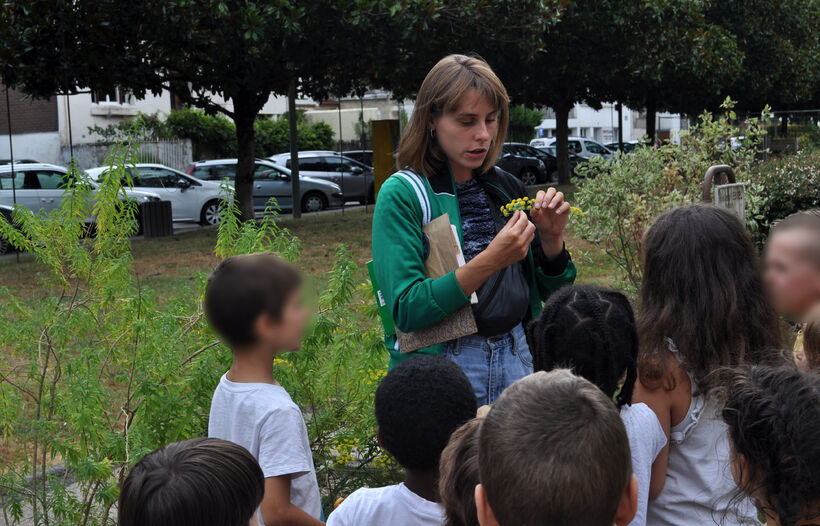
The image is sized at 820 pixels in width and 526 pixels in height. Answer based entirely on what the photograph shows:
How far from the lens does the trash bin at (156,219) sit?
1712 cm

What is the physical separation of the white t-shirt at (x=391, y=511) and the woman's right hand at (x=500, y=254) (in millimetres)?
660

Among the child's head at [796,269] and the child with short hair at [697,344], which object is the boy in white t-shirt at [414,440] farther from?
the child's head at [796,269]

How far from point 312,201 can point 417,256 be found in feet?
69.8

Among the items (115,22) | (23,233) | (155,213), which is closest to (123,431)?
(23,233)

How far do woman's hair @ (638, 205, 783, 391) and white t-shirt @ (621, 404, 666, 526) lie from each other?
13 centimetres

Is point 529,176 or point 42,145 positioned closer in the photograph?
point 42,145

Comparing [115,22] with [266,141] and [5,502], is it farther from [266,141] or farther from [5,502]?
[266,141]

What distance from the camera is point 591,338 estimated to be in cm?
208

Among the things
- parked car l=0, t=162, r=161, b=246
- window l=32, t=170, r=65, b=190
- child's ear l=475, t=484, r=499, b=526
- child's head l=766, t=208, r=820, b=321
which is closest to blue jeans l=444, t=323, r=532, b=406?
child's head l=766, t=208, r=820, b=321

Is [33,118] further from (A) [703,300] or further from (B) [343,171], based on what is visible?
(A) [703,300]

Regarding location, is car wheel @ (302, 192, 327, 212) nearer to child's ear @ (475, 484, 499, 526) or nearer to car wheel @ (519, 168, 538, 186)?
car wheel @ (519, 168, 538, 186)

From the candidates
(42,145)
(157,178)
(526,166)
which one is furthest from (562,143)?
(42,145)

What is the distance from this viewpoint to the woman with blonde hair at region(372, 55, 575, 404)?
2463mm

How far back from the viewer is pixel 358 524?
1.98 m
